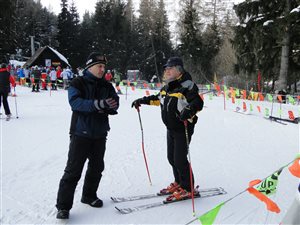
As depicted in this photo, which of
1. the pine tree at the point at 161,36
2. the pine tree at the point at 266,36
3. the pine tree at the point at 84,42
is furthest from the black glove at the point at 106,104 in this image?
the pine tree at the point at 84,42

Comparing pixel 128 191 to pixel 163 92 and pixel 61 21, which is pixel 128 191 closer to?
pixel 163 92

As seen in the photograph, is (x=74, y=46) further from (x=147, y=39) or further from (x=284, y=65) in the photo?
(x=284, y=65)

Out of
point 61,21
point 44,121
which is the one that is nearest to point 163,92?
point 44,121

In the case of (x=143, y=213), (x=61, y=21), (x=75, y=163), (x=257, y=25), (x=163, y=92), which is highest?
(x=61, y=21)

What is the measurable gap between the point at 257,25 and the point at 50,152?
668 inches

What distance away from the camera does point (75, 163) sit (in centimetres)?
370

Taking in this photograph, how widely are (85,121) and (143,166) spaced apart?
247cm

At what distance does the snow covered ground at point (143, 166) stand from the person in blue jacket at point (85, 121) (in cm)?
40

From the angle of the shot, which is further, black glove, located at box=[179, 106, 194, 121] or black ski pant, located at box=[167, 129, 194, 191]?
black ski pant, located at box=[167, 129, 194, 191]

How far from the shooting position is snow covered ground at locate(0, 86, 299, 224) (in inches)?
155

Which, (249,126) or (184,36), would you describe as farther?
(184,36)

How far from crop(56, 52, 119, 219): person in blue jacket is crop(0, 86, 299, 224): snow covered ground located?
396 millimetres

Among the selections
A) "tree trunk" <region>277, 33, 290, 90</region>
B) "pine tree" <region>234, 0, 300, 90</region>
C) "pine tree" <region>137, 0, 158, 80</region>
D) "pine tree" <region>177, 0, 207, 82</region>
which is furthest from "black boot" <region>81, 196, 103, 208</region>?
"pine tree" <region>137, 0, 158, 80</region>

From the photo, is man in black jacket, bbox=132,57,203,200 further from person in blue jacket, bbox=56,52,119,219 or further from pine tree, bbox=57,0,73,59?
pine tree, bbox=57,0,73,59
